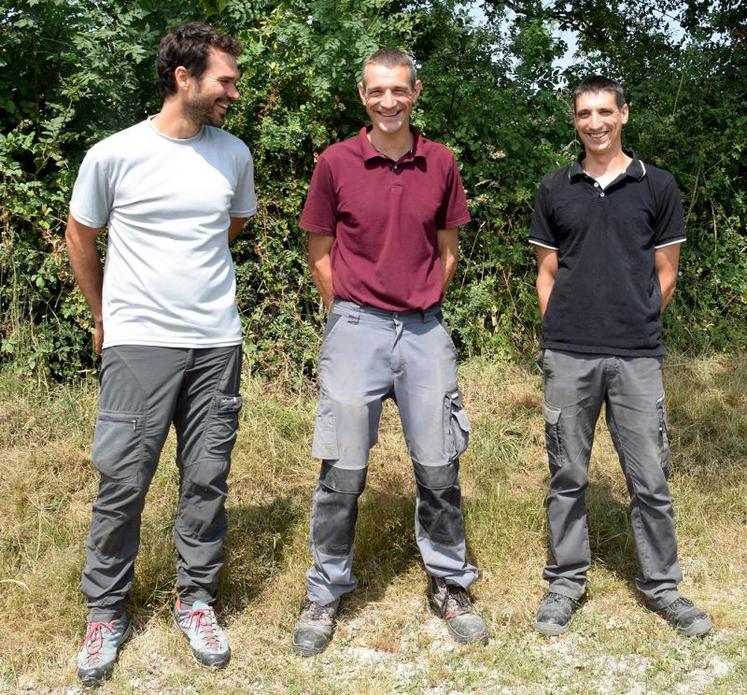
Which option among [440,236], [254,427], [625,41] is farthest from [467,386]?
[625,41]

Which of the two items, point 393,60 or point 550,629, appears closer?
point 393,60

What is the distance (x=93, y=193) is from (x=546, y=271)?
1817 millimetres

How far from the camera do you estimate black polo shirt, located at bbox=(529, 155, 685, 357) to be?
3.31 m

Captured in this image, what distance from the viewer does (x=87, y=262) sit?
10.5ft

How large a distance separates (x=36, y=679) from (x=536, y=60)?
17.1 ft

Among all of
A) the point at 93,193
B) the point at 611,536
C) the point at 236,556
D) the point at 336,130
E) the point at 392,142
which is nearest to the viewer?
the point at 93,193

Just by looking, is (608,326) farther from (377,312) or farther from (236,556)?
(236,556)

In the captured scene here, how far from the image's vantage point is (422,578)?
391cm

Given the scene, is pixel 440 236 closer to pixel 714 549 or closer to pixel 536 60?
pixel 714 549

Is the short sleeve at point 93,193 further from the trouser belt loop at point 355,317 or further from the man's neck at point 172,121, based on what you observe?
the trouser belt loop at point 355,317

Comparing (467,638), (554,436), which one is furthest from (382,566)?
(554,436)

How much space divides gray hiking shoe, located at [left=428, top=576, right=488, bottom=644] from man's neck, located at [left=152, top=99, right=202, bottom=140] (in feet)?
6.81

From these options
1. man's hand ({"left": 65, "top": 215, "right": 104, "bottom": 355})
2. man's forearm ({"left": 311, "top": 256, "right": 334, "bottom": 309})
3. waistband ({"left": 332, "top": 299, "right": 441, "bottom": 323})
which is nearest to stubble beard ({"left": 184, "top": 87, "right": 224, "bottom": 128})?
man's hand ({"left": 65, "top": 215, "right": 104, "bottom": 355})

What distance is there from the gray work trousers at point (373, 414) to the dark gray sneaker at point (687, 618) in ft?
3.13
